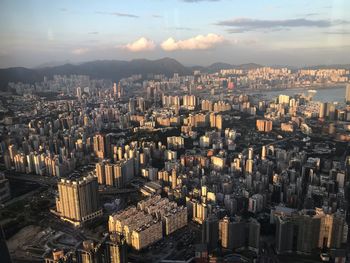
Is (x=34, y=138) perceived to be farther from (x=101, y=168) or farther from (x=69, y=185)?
(x=69, y=185)

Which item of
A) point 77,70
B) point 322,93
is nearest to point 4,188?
point 77,70

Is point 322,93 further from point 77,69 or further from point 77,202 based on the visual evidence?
point 77,202

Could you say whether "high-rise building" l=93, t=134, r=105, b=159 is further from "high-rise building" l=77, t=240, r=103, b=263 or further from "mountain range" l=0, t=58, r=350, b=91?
"high-rise building" l=77, t=240, r=103, b=263

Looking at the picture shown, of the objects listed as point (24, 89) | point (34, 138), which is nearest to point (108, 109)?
point (34, 138)

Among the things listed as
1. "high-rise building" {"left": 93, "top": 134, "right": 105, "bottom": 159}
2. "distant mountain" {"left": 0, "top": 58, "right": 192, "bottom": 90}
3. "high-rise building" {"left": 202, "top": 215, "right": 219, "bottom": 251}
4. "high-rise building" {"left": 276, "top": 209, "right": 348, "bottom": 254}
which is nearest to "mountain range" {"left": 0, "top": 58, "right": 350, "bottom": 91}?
"distant mountain" {"left": 0, "top": 58, "right": 192, "bottom": 90}

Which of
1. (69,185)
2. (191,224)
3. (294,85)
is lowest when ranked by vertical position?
(191,224)

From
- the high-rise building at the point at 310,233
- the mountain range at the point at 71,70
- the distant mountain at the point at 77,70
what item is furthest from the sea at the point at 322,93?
the high-rise building at the point at 310,233
